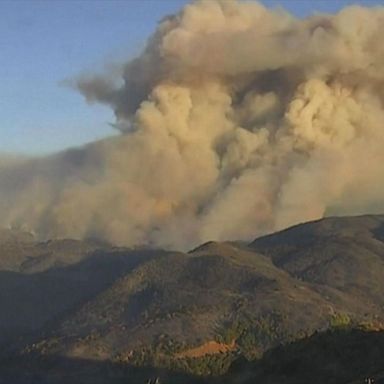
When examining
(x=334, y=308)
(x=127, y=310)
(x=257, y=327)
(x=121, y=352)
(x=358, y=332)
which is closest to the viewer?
(x=358, y=332)

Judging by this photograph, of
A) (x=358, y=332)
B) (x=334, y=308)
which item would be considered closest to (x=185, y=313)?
(x=334, y=308)

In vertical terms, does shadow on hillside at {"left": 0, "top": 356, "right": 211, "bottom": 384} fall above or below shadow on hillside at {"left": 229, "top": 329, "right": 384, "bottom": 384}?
above

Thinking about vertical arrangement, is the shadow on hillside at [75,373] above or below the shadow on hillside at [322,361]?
above

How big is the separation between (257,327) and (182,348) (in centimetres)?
1719

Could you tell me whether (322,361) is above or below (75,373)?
below

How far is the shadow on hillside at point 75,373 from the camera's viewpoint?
440 feet

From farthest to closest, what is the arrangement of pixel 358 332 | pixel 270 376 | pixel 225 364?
pixel 225 364 → pixel 358 332 → pixel 270 376

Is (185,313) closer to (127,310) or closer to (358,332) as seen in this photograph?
(127,310)

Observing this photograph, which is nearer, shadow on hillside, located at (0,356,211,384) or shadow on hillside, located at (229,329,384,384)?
shadow on hillside, located at (229,329,384,384)

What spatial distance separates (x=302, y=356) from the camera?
80938 mm

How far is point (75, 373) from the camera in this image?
141500 mm

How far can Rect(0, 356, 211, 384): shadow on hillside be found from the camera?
134 meters

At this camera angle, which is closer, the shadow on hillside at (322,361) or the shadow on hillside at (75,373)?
the shadow on hillside at (322,361)

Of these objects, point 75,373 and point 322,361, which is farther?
point 75,373
